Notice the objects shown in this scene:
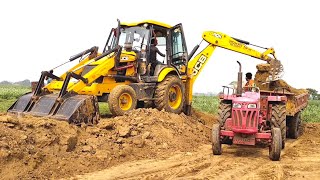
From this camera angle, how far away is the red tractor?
8359 mm

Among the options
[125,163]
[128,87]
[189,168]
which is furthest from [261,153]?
[128,87]

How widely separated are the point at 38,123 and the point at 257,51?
8.79m

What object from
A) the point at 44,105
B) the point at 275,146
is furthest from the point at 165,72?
the point at 275,146

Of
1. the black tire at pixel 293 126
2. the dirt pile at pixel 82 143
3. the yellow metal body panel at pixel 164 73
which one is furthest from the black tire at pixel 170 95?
the black tire at pixel 293 126

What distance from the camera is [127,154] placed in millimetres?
8266

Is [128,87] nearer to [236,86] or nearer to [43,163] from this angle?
[236,86]

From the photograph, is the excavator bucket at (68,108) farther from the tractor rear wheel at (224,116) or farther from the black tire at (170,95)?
the tractor rear wheel at (224,116)

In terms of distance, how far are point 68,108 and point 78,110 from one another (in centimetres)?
31

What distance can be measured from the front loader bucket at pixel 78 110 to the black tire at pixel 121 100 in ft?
2.64

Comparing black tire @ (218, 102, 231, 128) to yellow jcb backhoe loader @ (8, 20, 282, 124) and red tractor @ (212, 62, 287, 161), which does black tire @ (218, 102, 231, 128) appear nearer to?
red tractor @ (212, 62, 287, 161)

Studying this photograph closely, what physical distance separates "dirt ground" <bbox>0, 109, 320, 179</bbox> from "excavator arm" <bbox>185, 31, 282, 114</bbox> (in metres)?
4.00

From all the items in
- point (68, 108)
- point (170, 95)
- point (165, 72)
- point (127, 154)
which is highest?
point (165, 72)

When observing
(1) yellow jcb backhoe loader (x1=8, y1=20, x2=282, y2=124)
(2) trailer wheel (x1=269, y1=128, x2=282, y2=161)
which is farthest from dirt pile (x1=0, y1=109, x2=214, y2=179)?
(2) trailer wheel (x1=269, y1=128, x2=282, y2=161)

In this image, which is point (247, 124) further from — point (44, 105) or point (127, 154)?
point (44, 105)
